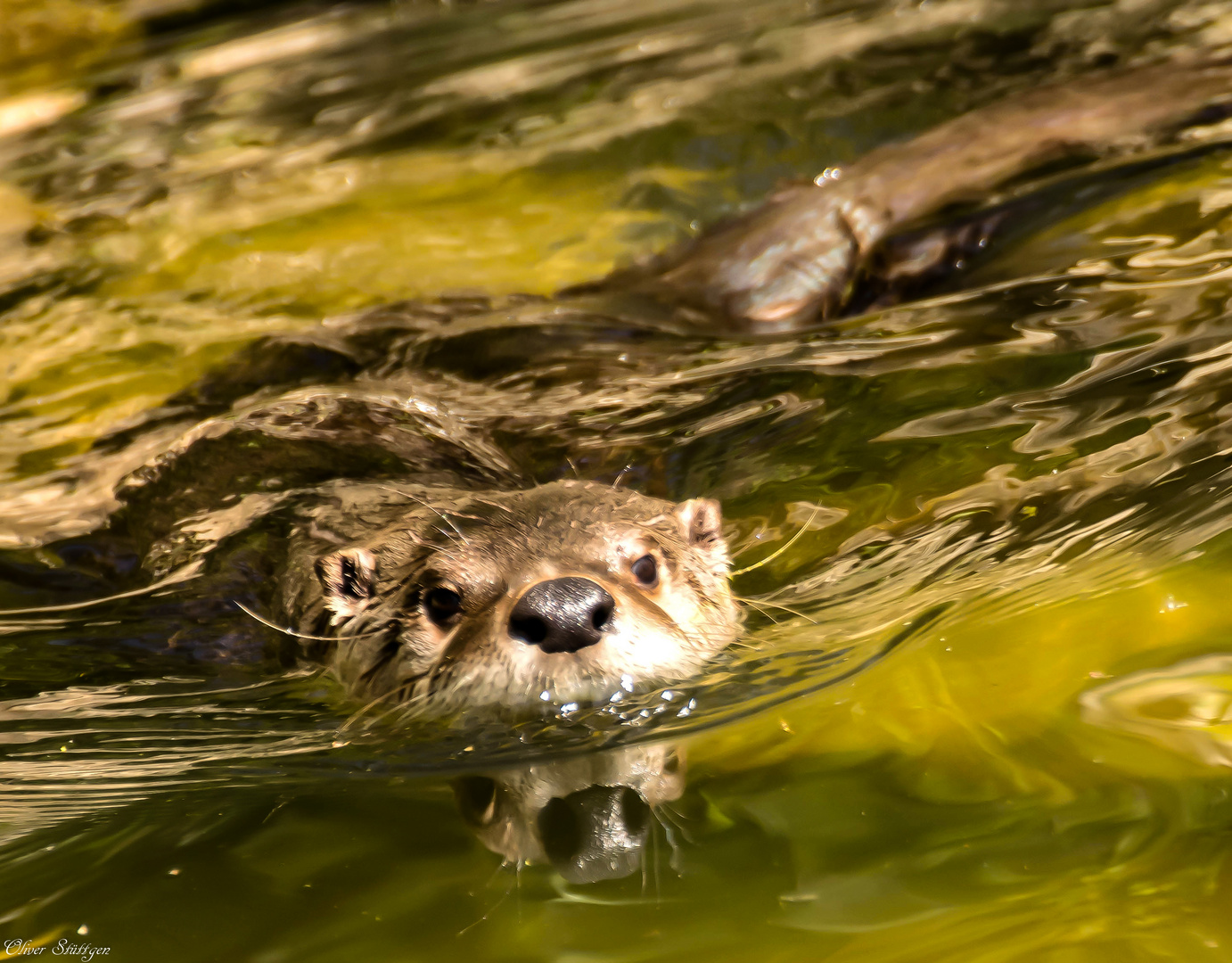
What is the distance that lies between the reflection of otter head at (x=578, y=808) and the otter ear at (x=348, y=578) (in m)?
0.66

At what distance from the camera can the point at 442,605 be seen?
7.36 feet

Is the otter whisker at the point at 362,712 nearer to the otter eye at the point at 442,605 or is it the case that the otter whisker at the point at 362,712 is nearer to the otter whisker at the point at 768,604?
the otter eye at the point at 442,605

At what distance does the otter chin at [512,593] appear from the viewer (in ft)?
6.36

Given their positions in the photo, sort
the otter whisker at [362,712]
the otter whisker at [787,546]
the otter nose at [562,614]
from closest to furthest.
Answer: the otter nose at [562,614] < the otter whisker at [362,712] < the otter whisker at [787,546]

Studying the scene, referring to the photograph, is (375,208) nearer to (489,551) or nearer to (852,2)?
(852,2)

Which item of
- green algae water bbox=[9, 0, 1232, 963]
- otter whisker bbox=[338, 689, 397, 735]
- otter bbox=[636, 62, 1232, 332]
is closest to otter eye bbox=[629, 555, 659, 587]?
green algae water bbox=[9, 0, 1232, 963]

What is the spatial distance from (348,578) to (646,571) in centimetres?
63

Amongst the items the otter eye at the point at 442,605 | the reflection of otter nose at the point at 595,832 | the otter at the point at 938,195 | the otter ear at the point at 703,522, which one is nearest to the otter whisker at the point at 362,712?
the otter eye at the point at 442,605

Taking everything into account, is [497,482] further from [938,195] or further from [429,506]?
[938,195]

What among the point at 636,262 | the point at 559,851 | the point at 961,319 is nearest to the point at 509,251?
the point at 636,262

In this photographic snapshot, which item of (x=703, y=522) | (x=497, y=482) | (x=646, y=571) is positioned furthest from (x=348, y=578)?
(x=703, y=522)

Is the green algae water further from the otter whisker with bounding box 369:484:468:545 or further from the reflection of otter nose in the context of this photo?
the otter whisker with bounding box 369:484:468:545

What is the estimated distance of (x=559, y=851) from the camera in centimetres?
166

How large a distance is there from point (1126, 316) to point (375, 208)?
3648 millimetres
